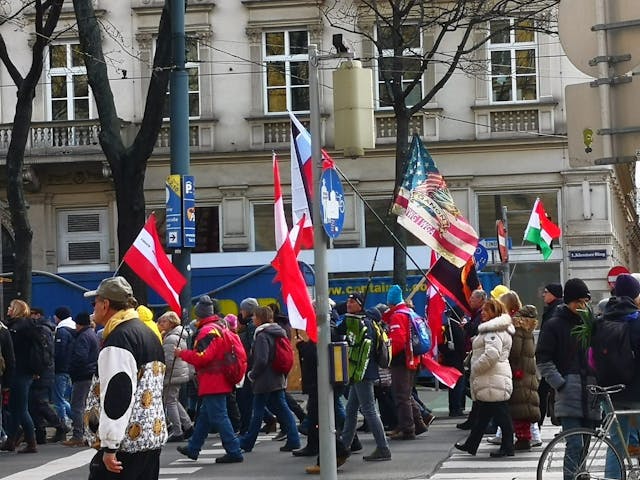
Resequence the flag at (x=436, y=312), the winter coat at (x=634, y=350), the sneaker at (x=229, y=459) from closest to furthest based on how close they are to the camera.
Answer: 1. the winter coat at (x=634, y=350)
2. the sneaker at (x=229, y=459)
3. the flag at (x=436, y=312)

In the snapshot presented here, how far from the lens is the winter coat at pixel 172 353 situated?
16734mm

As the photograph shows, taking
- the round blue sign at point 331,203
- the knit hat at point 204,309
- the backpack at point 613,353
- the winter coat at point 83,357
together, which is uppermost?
the round blue sign at point 331,203

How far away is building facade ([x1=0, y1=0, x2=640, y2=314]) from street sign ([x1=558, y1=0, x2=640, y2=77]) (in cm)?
2399

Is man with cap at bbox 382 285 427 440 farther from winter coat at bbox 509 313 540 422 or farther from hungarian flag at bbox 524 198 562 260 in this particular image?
hungarian flag at bbox 524 198 562 260

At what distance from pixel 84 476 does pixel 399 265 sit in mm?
11845

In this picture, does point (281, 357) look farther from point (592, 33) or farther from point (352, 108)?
point (592, 33)

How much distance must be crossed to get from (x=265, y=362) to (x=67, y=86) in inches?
808

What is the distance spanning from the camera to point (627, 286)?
997cm

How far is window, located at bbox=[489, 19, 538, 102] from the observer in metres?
32.6

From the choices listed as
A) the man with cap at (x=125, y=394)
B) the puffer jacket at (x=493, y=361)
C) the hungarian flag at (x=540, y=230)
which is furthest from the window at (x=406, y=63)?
the man with cap at (x=125, y=394)

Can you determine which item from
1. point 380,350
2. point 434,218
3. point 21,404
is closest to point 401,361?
point 434,218

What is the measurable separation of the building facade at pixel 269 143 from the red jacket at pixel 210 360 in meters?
16.8

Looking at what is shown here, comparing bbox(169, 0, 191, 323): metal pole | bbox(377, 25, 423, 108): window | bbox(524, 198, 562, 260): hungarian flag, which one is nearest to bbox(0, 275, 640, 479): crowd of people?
bbox(169, 0, 191, 323): metal pole

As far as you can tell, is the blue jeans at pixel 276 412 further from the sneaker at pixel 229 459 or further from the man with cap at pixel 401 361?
the man with cap at pixel 401 361
